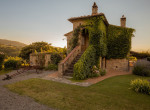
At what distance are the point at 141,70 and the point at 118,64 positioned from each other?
3.26 meters

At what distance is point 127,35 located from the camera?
39.1ft

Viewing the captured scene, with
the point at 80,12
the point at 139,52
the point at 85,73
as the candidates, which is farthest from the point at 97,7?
the point at 139,52

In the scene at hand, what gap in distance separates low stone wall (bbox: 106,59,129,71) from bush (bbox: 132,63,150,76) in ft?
7.39

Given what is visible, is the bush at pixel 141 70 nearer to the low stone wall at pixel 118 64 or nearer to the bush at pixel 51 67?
the low stone wall at pixel 118 64

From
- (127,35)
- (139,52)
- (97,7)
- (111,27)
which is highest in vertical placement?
(97,7)

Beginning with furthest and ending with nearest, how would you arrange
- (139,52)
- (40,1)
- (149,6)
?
1. (139,52)
2. (40,1)
3. (149,6)

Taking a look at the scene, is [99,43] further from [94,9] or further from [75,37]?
[94,9]

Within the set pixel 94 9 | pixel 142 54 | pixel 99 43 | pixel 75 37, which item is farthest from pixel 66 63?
pixel 142 54

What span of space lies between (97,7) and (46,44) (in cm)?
2176

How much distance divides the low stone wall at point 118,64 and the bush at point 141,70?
88.7 inches

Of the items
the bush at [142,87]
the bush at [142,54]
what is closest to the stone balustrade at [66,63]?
the bush at [142,87]

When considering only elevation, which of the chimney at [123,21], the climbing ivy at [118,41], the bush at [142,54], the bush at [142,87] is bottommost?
the bush at [142,87]

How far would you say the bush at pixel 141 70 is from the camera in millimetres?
9047

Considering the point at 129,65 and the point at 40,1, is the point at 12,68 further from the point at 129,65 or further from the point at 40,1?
the point at 129,65
